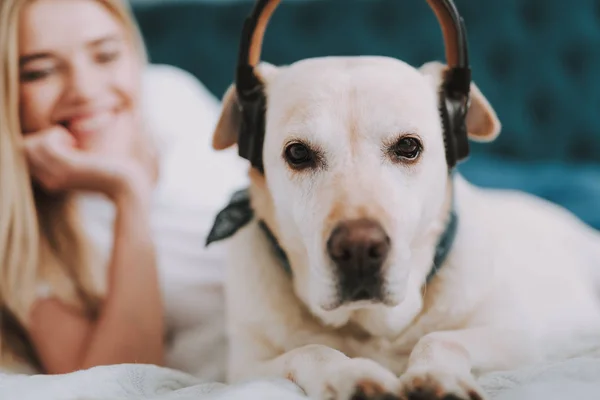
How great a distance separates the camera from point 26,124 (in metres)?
1.39

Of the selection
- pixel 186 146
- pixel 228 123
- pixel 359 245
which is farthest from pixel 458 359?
pixel 186 146

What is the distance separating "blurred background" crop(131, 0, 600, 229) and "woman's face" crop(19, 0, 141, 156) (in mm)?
1247

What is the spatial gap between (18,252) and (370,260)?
0.86 meters

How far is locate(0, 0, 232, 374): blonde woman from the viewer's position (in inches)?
47.6

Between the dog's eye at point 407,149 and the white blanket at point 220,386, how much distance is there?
0.32m

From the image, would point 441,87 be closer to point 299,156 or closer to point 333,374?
point 299,156

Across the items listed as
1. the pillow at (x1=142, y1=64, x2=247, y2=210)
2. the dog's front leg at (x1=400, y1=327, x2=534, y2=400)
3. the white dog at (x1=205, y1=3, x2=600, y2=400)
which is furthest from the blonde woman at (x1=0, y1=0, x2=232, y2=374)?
the dog's front leg at (x1=400, y1=327, x2=534, y2=400)

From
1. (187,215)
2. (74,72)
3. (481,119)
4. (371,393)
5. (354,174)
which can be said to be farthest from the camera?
(187,215)

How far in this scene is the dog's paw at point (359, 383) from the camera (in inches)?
26.7

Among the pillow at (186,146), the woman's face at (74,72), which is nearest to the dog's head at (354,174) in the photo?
the woman's face at (74,72)

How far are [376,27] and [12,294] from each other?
1840 millimetres

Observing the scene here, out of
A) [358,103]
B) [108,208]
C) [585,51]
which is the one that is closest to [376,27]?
[585,51]

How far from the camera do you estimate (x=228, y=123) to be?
1008 mm

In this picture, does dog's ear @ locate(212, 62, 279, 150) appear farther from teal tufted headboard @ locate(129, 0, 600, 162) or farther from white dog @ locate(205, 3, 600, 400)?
teal tufted headboard @ locate(129, 0, 600, 162)
